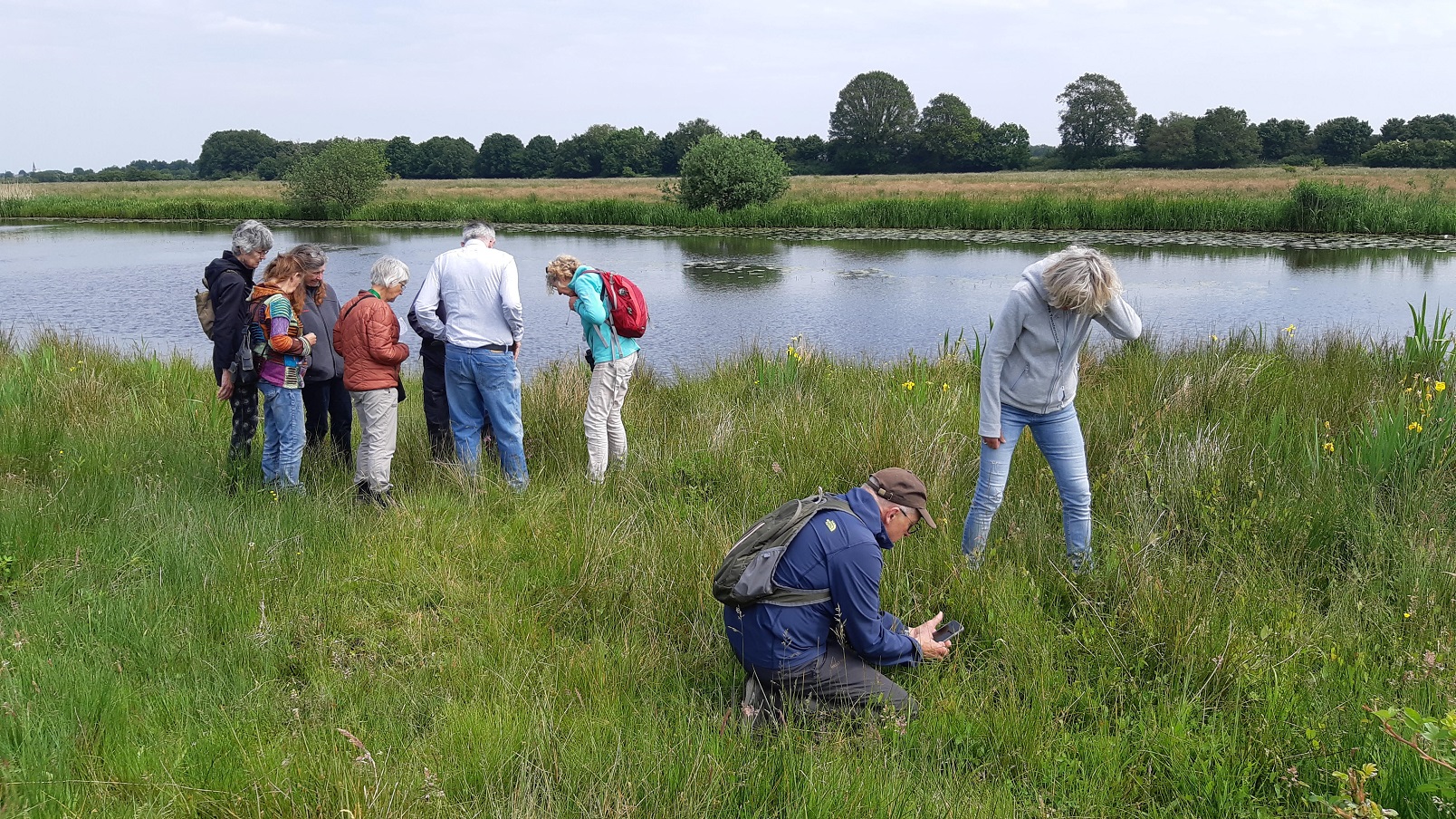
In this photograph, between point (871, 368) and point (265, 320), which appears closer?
point (265, 320)

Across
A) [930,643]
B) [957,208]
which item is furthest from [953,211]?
[930,643]

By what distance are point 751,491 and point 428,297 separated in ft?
7.84

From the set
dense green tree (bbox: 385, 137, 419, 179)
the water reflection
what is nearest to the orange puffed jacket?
the water reflection

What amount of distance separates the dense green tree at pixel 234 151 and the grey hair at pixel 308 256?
406 feet

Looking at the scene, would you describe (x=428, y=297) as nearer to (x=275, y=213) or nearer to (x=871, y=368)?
(x=871, y=368)

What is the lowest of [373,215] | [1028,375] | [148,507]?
[148,507]

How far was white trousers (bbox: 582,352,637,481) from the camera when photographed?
612 cm

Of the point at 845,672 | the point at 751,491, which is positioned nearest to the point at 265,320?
the point at 751,491

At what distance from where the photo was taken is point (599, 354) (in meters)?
6.11

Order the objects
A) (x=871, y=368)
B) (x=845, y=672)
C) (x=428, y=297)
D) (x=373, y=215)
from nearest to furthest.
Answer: (x=845, y=672)
(x=428, y=297)
(x=871, y=368)
(x=373, y=215)

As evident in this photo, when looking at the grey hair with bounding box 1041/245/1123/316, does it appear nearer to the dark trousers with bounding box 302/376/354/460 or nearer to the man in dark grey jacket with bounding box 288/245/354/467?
the man in dark grey jacket with bounding box 288/245/354/467

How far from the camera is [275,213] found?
44.0 metres

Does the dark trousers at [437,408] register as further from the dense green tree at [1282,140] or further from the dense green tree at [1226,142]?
the dense green tree at [1282,140]

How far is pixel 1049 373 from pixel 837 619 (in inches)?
70.2
